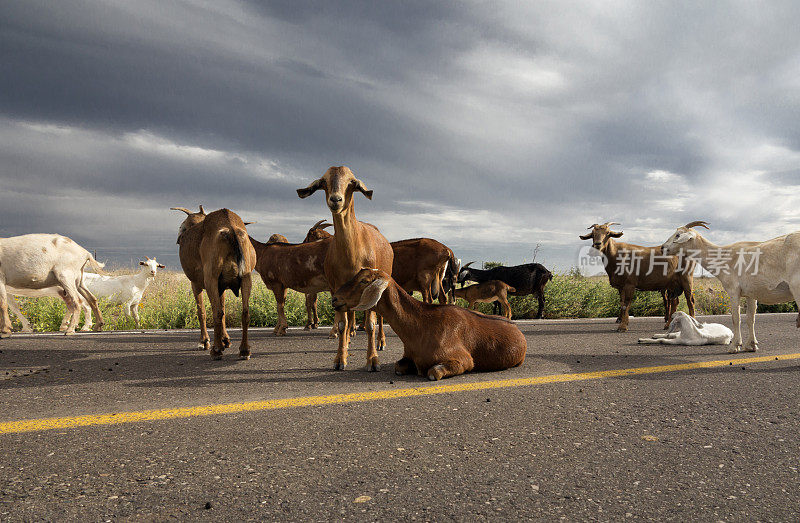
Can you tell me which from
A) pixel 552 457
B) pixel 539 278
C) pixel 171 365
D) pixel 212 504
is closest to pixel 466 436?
pixel 552 457

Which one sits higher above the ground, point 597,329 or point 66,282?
point 66,282

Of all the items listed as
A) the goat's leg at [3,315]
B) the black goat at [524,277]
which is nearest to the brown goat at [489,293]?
the black goat at [524,277]

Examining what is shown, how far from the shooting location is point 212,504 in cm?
218

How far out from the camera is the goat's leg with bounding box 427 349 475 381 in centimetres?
474

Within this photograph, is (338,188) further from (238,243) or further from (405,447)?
(405,447)

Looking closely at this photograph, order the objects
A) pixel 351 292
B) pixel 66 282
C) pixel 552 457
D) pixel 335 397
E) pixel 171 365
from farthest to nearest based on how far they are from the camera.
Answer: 1. pixel 66 282
2. pixel 171 365
3. pixel 351 292
4. pixel 335 397
5. pixel 552 457

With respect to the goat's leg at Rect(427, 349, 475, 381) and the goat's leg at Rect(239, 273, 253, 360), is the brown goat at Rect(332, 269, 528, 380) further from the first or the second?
the goat's leg at Rect(239, 273, 253, 360)

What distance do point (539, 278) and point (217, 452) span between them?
11.3 m

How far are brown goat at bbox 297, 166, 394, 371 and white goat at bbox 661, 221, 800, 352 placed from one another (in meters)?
5.15

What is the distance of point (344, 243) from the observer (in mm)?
5520

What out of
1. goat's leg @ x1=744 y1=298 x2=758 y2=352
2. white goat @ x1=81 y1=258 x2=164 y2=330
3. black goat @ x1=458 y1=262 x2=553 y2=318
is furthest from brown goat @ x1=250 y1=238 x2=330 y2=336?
goat's leg @ x1=744 y1=298 x2=758 y2=352

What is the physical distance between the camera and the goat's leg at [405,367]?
5.13 m

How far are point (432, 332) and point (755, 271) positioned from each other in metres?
4.89

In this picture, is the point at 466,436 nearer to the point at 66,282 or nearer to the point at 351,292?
the point at 351,292
